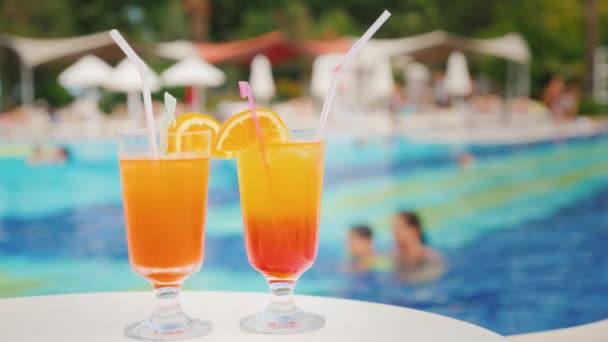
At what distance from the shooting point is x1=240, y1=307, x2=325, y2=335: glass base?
130cm

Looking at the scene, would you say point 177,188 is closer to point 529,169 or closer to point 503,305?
point 503,305

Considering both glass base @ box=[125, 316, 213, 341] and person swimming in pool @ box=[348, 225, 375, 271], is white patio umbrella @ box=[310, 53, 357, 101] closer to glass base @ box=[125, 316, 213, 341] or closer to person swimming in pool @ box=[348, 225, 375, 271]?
person swimming in pool @ box=[348, 225, 375, 271]

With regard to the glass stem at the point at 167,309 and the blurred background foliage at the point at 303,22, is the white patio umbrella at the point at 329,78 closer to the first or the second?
the blurred background foliage at the point at 303,22

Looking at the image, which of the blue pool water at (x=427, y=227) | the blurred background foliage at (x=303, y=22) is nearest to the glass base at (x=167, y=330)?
the blue pool water at (x=427, y=227)

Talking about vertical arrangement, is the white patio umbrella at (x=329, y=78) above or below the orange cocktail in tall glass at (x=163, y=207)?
above

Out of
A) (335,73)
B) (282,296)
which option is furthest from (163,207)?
(335,73)

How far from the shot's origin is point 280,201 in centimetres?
140

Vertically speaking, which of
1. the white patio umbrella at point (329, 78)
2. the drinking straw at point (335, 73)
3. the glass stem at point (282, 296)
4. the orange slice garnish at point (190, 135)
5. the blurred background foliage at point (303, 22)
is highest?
the blurred background foliage at point (303, 22)

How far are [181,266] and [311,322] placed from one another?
0.67 ft

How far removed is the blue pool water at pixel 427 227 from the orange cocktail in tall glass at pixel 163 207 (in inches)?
181

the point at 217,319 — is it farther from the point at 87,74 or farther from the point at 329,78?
the point at 87,74

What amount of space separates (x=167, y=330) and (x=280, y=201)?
0.26 metres

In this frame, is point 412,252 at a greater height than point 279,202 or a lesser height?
lesser

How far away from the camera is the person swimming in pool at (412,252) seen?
6730 mm
